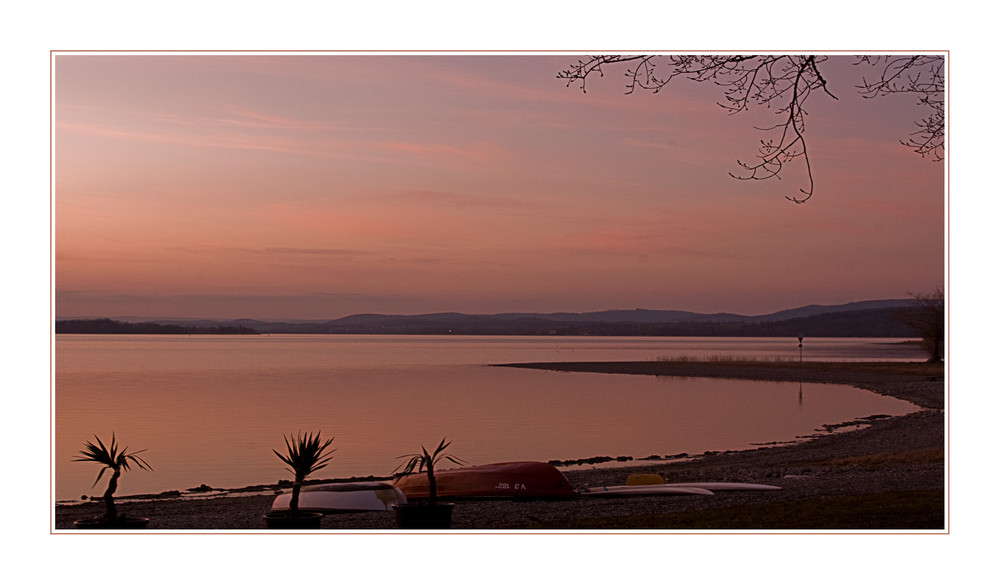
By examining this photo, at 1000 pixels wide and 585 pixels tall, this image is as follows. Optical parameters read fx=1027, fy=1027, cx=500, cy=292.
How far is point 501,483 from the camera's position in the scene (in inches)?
580

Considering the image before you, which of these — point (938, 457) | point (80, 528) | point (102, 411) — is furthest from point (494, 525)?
point (102, 411)

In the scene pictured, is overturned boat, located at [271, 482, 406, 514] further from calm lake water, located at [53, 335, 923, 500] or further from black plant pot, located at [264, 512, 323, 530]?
calm lake water, located at [53, 335, 923, 500]

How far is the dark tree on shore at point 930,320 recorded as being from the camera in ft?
178

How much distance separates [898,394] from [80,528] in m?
38.7

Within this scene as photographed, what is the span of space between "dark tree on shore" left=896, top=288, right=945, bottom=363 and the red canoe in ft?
140

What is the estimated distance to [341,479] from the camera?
1986 cm

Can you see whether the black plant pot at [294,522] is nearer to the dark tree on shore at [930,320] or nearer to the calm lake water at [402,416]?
the calm lake water at [402,416]

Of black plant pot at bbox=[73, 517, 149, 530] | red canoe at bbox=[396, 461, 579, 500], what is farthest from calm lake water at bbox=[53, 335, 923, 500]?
black plant pot at bbox=[73, 517, 149, 530]

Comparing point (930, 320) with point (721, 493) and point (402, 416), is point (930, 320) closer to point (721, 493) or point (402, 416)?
point (402, 416)

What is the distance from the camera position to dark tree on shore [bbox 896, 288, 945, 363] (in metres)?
54.1

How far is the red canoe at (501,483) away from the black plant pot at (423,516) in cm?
519

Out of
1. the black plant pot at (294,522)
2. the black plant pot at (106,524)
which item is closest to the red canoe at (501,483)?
the black plant pot at (294,522)

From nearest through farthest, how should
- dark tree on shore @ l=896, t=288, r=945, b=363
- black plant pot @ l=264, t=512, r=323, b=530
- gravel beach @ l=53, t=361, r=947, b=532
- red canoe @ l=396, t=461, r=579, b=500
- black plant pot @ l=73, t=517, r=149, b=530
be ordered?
black plant pot @ l=73, t=517, r=149, b=530
black plant pot @ l=264, t=512, r=323, b=530
gravel beach @ l=53, t=361, r=947, b=532
red canoe @ l=396, t=461, r=579, b=500
dark tree on shore @ l=896, t=288, r=945, b=363
